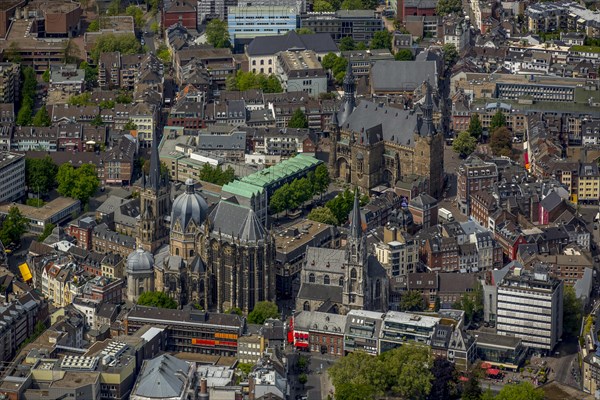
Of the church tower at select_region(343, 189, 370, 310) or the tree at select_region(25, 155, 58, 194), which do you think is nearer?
the church tower at select_region(343, 189, 370, 310)

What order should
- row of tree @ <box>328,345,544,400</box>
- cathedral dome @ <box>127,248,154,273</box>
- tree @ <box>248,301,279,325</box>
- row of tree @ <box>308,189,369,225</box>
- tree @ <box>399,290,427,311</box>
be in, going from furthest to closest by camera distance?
row of tree @ <box>308,189,369,225</box> < cathedral dome @ <box>127,248,154,273</box> < tree @ <box>399,290,427,311</box> < tree @ <box>248,301,279,325</box> < row of tree @ <box>328,345,544,400</box>

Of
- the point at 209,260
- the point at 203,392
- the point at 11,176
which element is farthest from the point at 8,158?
the point at 203,392

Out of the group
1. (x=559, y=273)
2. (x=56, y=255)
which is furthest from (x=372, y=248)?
(x=56, y=255)

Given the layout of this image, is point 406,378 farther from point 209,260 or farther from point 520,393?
point 209,260

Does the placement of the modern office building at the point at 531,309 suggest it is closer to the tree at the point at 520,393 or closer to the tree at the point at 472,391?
the tree at the point at 520,393

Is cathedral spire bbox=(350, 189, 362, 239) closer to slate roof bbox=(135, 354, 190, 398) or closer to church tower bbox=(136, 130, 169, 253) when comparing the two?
slate roof bbox=(135, 354, 190, 398)

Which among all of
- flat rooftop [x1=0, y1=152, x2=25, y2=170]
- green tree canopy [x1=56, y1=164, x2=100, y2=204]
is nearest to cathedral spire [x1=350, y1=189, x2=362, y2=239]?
green tree canopy [x1=56, y1=164, x2=100, y2=204]
